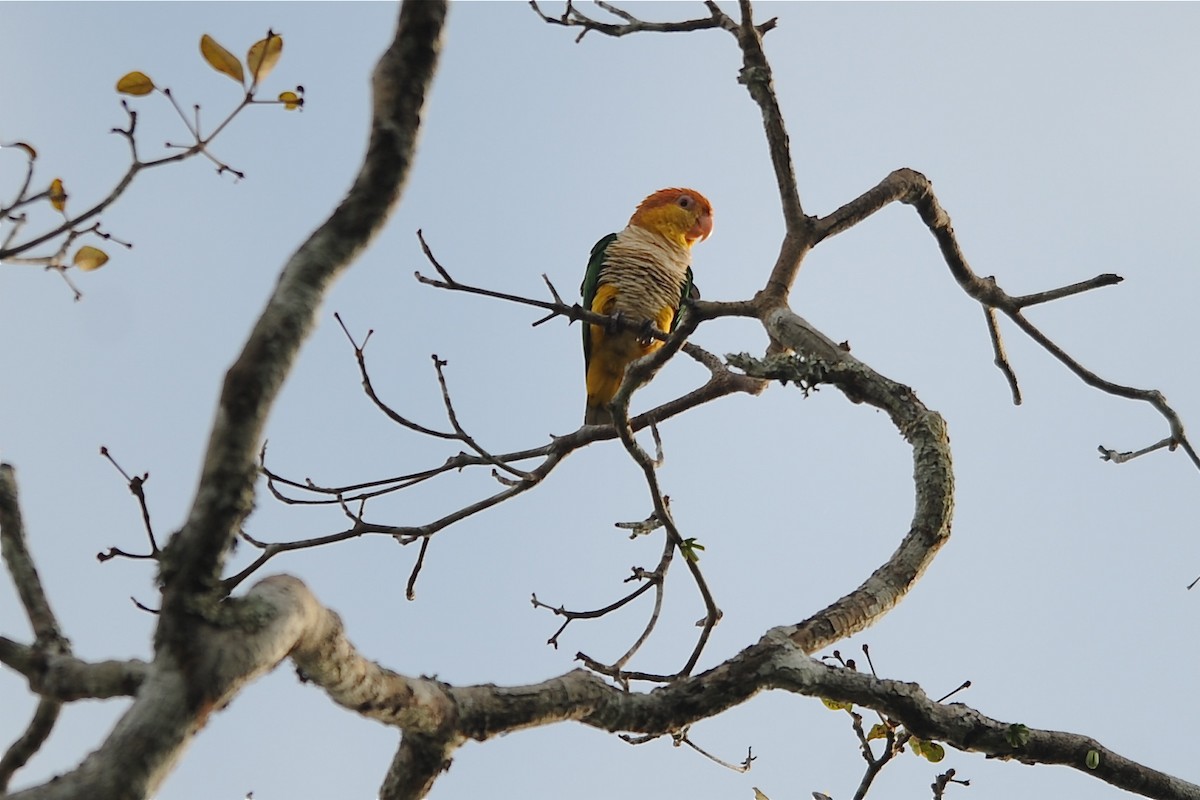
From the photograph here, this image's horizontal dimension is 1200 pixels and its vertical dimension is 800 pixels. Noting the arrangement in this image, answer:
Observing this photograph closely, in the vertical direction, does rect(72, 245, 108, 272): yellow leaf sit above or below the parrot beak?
below

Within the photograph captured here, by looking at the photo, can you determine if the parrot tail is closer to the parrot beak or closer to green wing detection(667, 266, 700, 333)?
green wing detection(667, 266, 700, 333)

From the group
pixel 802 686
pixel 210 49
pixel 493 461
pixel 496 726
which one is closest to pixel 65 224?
pixel 210 49

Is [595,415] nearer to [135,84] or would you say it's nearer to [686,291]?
[686,291]

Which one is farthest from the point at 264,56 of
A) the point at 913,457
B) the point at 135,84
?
the point at 913,457

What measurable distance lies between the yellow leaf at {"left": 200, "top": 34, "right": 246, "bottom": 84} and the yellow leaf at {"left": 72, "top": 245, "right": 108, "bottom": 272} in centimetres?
69

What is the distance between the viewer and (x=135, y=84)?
2639 millimetres

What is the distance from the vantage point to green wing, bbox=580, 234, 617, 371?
23.0ft

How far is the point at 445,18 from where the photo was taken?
162 centimetres

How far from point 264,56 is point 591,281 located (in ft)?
16.0

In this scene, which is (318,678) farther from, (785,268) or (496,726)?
(785,268)

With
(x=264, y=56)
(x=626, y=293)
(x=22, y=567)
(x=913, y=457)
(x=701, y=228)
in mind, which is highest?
(x=701, y=228)

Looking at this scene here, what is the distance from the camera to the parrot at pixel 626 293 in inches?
266

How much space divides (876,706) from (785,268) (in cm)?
188

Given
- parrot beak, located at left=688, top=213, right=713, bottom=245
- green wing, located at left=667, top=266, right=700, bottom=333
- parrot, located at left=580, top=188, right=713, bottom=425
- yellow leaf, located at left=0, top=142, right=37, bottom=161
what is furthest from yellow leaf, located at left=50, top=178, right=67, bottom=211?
parrot beak, located at left=688, top=213, right=713, bottom=245
